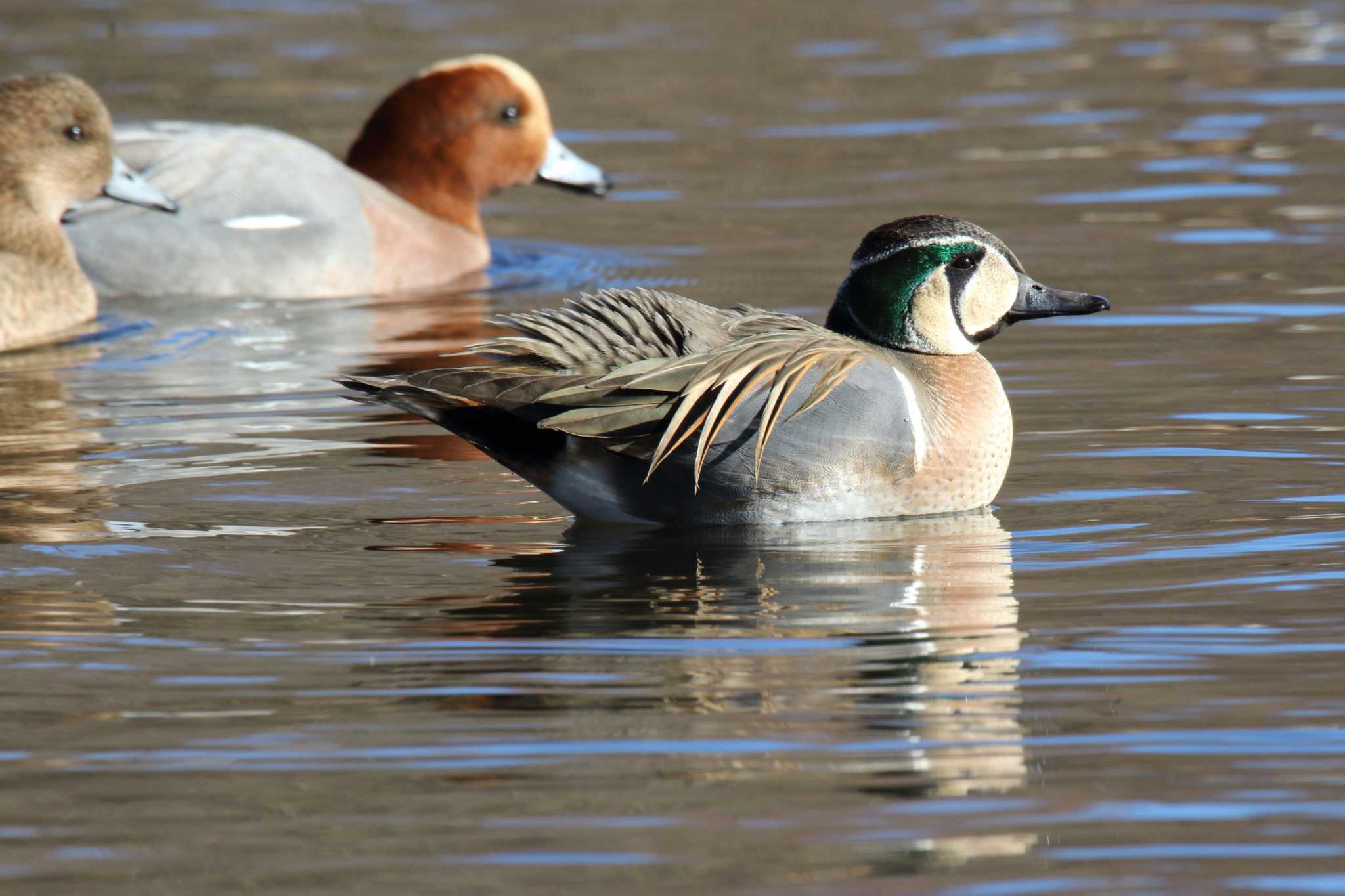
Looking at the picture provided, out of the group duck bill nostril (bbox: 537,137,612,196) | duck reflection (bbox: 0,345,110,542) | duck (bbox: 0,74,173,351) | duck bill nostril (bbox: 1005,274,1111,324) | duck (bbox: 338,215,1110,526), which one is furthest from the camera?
duck bill nostril (bbox: 537,137,612,196)

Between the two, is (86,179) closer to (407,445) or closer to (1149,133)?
(407,445)

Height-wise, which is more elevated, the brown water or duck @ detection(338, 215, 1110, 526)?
duck @ detection(338, 215, 1110, 526)

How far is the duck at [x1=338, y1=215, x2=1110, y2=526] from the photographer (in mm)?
6219

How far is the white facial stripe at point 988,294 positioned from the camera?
678cm

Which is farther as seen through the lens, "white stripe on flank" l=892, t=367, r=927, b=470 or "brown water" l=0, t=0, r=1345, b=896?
"white stripe on flank" l=892, t=367, r=927, b=470

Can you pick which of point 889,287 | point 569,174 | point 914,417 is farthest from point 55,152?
point 914,417

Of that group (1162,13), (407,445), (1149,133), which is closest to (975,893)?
(407,445)

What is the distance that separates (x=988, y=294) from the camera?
6.82 m

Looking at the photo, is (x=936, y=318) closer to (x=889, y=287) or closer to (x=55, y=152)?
(x=889, y=287)

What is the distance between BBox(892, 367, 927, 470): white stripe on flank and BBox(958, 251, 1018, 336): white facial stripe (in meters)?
0.46

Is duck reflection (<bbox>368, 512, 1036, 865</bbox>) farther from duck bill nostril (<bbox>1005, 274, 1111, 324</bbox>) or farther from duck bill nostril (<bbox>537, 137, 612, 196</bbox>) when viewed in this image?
duck bill nostril (<bbox>537, 137, 612, 196</bbox>)

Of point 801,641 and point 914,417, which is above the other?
point 914,417

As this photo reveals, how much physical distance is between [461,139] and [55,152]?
2385mm

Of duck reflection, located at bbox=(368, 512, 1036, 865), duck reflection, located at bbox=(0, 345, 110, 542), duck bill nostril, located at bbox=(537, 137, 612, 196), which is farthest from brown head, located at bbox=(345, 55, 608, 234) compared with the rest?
duck reflection, located at bbox=(368, 512, 1036, 865)
